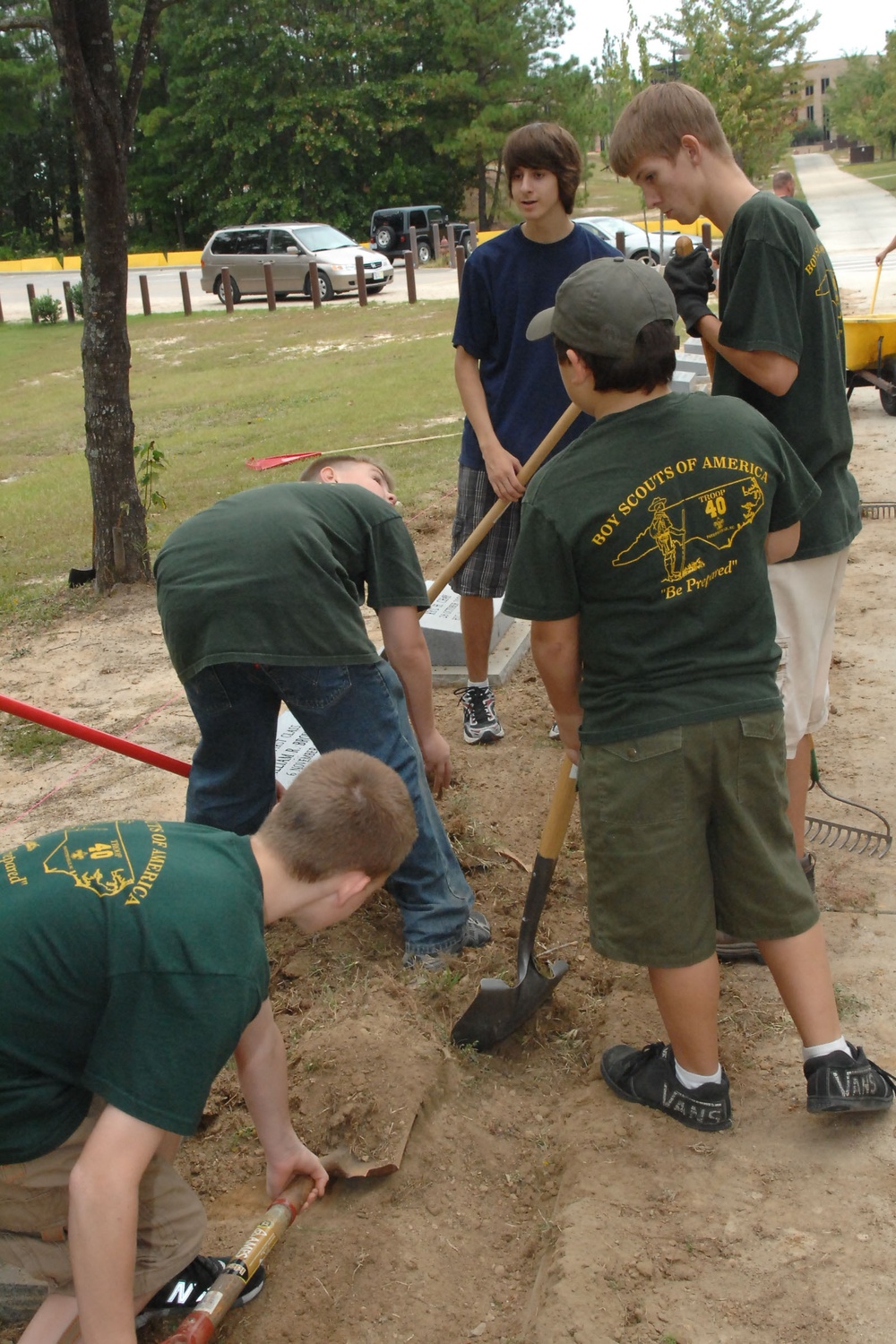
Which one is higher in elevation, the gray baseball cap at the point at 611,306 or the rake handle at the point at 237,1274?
the gray baseball cap at the point at 611,306

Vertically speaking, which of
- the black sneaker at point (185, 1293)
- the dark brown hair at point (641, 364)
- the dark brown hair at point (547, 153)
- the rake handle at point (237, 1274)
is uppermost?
the dark brown hair at point (547, 153)

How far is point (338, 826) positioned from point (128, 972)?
405mm

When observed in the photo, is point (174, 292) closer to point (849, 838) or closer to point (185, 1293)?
point (849, 838)

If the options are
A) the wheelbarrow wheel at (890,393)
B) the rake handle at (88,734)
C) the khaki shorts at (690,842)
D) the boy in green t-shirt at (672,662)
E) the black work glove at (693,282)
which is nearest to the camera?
the boy in green t-shirt at (672,662)

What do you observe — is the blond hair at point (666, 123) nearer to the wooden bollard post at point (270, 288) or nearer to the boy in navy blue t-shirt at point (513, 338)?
the boy in navy blue t-shirt at point (513, 338)

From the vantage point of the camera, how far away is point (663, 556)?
7.35 ft

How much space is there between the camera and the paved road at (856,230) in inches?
658

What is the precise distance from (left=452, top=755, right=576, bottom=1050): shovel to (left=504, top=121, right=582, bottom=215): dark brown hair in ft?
6.67

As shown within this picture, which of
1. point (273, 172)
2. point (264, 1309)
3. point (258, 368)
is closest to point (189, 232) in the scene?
point (273, 172)

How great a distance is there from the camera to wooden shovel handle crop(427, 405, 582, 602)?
3783 mm

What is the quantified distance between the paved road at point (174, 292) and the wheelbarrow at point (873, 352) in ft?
41.5

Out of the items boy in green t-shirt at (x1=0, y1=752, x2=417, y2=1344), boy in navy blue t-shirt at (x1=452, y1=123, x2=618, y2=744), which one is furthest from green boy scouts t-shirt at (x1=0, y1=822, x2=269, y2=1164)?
boy in navy blue t-shirt at (x1=452, y1=123, x2=618, y2=744)

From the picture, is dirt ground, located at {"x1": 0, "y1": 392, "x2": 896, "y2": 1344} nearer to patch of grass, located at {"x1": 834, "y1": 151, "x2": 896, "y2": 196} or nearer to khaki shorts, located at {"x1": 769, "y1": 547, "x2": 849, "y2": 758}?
khaki shorts, located at {"x1": 769, "y1": 547, "x2": 849, "y2": 758}

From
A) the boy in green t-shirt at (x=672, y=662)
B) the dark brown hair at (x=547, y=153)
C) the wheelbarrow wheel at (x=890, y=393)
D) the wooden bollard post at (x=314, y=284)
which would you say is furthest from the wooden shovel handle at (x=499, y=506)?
the wooden bollard post at (x=314, y=284)
